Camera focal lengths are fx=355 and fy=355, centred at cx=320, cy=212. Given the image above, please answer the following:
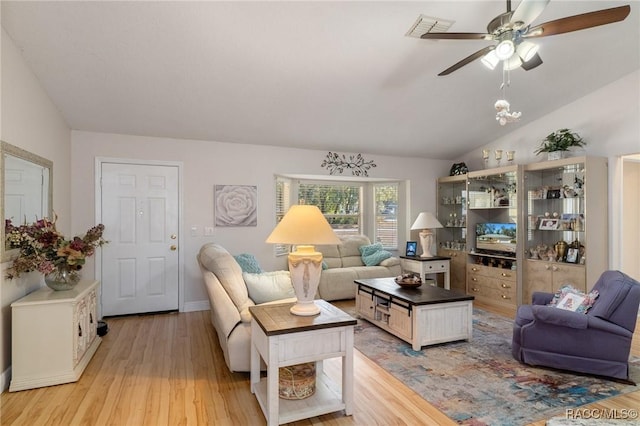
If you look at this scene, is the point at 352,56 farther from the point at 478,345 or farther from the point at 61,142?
the point at 61,142

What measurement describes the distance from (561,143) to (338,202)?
3.53m

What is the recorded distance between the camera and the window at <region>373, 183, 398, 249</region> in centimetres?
667

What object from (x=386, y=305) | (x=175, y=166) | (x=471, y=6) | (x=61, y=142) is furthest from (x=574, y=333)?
(x=61, y=142)

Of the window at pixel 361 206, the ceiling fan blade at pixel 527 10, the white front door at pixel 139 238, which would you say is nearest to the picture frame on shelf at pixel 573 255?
the window at pixel 361 206

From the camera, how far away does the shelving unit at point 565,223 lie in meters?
4.30

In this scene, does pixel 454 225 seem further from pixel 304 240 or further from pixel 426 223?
pixel 304 240

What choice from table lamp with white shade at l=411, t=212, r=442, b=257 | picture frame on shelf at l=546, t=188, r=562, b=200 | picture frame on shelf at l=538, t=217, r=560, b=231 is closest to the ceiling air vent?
picture frame on shelf at l=546, t=188, r=562, b=200

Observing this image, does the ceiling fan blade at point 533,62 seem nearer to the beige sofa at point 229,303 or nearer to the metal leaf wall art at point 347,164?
the beige sofa at point 229,303

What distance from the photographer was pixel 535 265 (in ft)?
15.6

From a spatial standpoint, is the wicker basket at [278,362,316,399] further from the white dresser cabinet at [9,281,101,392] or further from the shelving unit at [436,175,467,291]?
the shelving unit at [436,175,467,291]

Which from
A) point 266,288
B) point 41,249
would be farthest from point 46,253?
point 266,288

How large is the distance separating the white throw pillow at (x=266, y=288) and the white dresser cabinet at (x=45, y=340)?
1409 millimetres

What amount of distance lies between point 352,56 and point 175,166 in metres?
2.82

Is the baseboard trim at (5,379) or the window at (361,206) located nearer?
the baseboard trim at (5,379)
